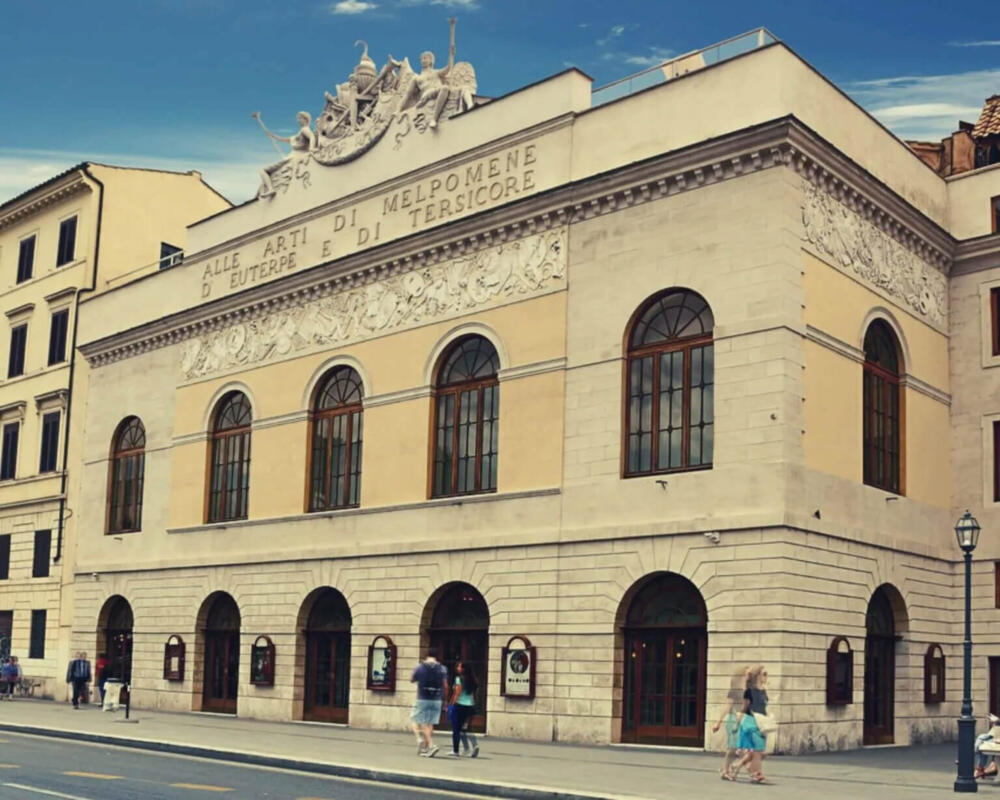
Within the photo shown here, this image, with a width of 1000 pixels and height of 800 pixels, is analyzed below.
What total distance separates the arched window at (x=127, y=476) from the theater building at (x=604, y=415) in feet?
12.2

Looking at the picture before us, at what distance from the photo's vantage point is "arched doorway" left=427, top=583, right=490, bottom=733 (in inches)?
1135

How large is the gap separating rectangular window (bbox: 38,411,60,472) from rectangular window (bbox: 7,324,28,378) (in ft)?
9.41

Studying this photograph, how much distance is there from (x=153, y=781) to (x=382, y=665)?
12.8 m

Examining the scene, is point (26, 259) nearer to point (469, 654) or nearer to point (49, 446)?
point (49, 446)

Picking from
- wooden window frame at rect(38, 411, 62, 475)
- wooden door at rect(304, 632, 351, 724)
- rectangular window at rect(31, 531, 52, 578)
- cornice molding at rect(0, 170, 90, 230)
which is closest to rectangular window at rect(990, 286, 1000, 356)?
wooden door at rect(304, 632, 351, 724)

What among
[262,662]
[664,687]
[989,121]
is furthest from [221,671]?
[989,121]

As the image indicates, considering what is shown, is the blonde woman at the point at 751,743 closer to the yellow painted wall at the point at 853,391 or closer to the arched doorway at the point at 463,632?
the yellow painted wall at the point at 853,391

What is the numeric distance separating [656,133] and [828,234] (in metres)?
3.86

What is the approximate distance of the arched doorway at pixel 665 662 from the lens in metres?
25.2

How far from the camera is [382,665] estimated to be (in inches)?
1201

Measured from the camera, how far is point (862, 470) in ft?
87.1

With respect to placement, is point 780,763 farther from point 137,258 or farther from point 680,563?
point 137,258

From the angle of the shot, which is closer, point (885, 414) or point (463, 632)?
point (885, 414)

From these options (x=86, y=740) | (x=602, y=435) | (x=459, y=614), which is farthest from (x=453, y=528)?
(x=86, y=740)
